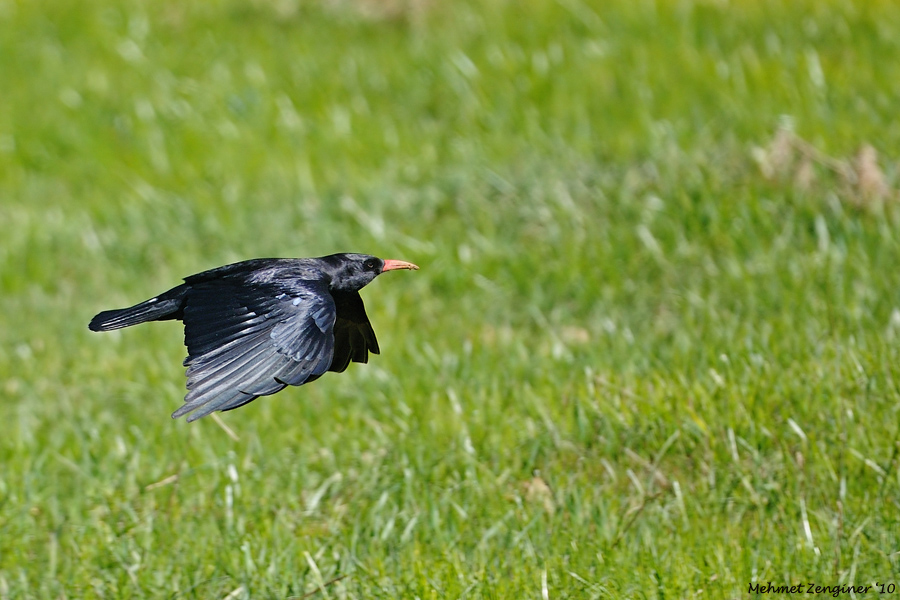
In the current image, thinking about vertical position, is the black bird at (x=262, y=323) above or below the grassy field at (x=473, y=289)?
above

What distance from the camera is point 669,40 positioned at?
7.12 metres

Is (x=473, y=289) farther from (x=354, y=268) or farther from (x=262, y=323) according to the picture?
(x=262, y=323)

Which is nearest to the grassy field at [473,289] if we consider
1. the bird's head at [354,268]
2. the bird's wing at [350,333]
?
the bird's wing at [350,333]

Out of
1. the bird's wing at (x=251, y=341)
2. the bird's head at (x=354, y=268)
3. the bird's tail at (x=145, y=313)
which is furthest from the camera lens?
the bird's head at (x=354, y=268)

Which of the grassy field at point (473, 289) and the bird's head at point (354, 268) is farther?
the bird's head at point (354, 268)

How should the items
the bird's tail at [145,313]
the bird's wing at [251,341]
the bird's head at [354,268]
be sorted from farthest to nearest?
1. the bird's head at [354,268]
2. the bird's tail at [145,313]
3. the bird's wing at [251,341]

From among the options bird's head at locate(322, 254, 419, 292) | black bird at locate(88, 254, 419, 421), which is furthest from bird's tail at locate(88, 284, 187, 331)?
bird's head at locate(322, 254, 419, 292)

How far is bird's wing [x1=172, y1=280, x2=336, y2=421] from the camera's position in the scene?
269cm

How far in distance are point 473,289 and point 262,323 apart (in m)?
2.51

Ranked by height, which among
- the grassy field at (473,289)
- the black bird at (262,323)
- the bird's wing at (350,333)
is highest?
the black bird at (262,323)

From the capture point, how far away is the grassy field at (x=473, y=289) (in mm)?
3355

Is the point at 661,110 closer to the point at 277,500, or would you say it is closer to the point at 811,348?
the point at 811,348

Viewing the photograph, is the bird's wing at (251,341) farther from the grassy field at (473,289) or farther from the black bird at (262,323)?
the grassy field at (473,289)

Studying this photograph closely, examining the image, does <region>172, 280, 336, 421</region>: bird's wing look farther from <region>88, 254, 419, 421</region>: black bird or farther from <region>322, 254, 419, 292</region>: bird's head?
<region>322, 254, 419, 292</region>: bird's head
